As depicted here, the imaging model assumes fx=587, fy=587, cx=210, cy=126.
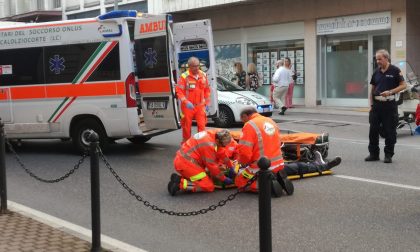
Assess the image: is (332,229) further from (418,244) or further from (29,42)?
(29,42)

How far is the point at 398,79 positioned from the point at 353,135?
390 cm

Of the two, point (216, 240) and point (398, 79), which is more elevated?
point (398, 79)

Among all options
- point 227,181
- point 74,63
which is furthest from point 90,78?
point 227,181

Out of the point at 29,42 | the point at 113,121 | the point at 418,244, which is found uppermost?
the point at 29,42

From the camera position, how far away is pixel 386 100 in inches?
365

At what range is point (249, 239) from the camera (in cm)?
568

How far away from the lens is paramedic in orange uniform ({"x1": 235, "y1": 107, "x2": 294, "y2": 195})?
7199 mm

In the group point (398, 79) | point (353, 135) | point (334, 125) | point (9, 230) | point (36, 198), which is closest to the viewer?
point (9, 230)

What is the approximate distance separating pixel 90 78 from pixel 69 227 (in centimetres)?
487

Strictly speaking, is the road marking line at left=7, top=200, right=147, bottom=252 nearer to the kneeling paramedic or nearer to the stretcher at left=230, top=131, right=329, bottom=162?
the kneeling paramedic

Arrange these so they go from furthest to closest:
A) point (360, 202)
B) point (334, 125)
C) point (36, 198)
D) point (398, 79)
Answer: point (334, 125) < point (398, 79) < point (36, 198) < point (360, 202)

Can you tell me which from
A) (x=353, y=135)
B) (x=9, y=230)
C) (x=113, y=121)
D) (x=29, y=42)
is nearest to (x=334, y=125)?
(x=353, y=135)

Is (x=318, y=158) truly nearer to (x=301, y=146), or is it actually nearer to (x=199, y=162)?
(x=301, y=146)

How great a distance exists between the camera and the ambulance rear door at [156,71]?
10.1 metres
